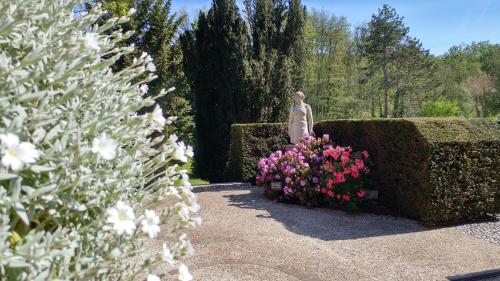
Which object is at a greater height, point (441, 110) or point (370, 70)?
point (370, 70)

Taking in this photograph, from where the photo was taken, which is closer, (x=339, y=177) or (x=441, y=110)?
(x=339, y=177)

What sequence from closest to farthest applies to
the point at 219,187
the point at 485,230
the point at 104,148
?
the point at 104,148
the point at 485,230
the point at 219,187

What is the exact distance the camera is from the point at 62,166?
1.05 meters

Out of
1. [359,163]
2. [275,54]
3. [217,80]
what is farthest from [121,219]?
[275,54]

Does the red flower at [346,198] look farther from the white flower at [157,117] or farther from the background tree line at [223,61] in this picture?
the background tree line at [223,61]

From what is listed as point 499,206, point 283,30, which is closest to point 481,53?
point 283,30

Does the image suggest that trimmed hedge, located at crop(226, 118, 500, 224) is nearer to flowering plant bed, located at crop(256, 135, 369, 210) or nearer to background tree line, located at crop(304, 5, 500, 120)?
flowering plant bed, located at crop(256, 135, 369, 210)

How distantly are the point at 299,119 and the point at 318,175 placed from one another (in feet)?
5.84

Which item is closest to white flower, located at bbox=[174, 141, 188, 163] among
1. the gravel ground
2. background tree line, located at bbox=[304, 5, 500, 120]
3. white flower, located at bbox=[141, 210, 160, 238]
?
white flower, located at bbox=[141, 210, 160, 238]

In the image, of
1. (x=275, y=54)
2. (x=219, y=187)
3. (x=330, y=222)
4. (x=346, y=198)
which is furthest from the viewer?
(x=275, y=54)

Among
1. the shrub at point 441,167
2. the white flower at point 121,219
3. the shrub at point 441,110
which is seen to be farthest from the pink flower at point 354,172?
the shrub at point 441,110

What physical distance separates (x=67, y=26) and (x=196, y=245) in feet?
11.1

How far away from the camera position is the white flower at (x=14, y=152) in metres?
0.84

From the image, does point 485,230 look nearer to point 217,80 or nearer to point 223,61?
point 223,61
